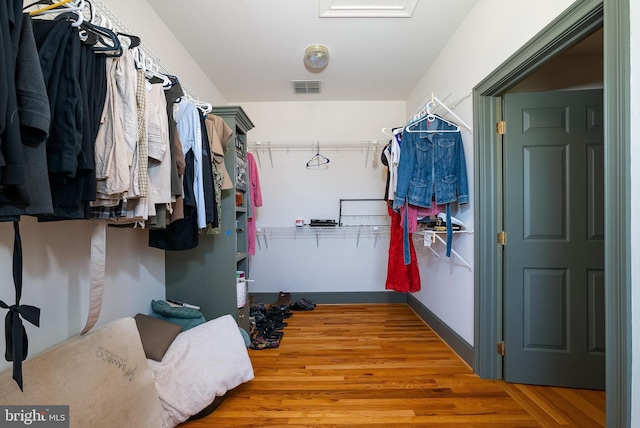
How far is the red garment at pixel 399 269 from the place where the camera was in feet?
8.09

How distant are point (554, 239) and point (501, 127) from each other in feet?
2.69

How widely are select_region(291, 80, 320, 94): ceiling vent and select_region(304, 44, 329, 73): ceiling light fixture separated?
1.06 ft

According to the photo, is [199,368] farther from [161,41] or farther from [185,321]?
[161,41]

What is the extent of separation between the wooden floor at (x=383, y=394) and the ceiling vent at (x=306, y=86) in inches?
105

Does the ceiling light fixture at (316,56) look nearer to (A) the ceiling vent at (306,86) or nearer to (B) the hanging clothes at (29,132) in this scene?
(A) the ceiling vent at (306,86)

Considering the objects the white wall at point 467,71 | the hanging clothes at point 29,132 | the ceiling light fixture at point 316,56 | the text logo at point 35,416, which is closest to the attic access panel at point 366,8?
the ceiling light fixture at point 316,56

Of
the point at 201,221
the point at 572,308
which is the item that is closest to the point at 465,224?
the point at 572,308

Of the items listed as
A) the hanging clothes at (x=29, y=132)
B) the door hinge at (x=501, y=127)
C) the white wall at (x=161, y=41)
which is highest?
the white wall at (x=161, y=41)

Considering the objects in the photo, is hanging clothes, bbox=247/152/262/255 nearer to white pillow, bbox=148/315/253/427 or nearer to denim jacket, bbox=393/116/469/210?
white pillow, bbox=148/315/253/427

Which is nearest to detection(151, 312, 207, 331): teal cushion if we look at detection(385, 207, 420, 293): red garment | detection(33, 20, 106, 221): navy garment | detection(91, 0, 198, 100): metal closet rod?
detection(33, 20, 106, 221): navy garment

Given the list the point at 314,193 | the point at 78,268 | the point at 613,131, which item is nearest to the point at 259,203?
the point at 314,193

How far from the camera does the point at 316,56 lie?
2273mm

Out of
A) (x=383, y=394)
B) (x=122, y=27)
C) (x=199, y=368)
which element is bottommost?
(x=383, y=394)

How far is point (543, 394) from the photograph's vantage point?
1634 millimetres
